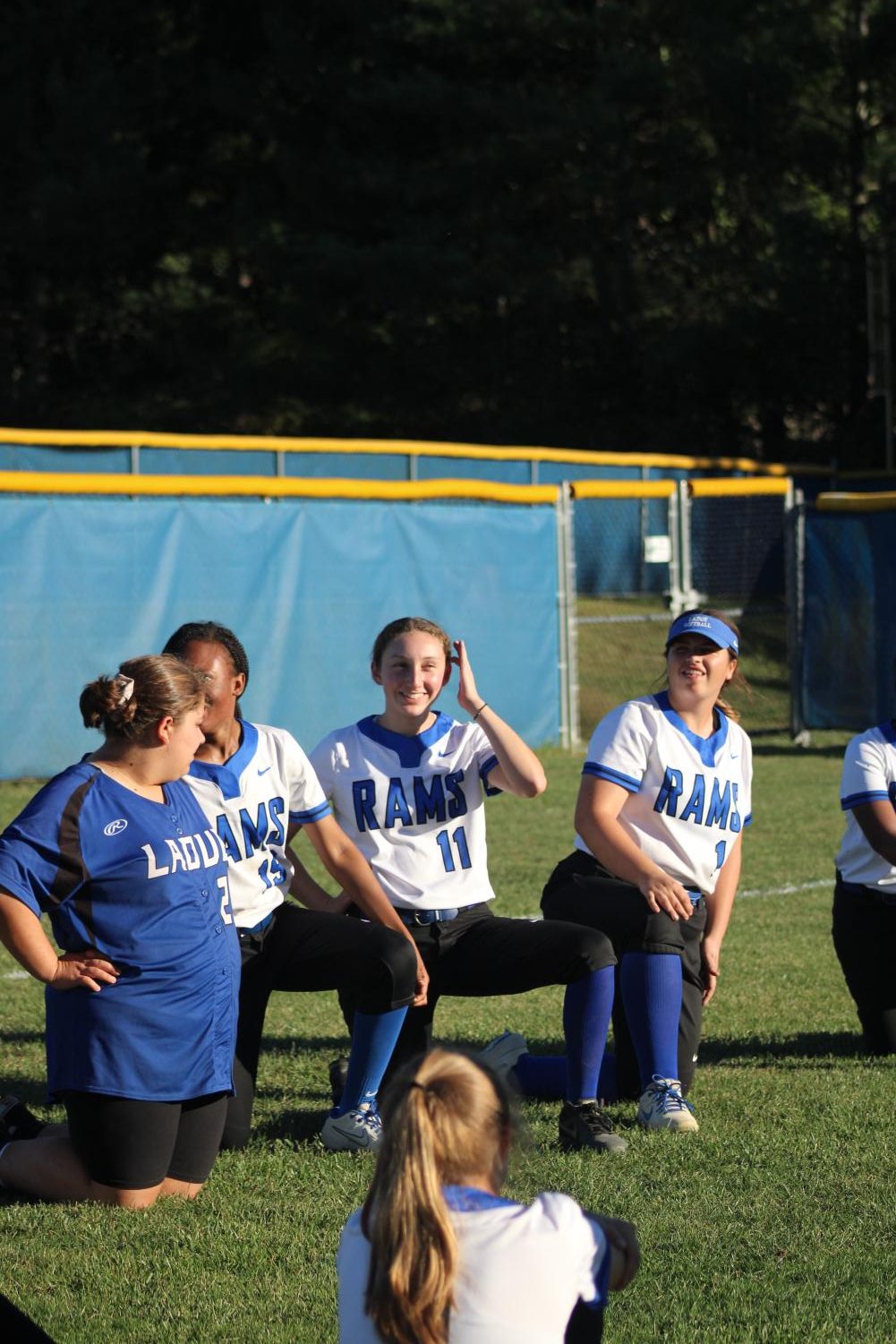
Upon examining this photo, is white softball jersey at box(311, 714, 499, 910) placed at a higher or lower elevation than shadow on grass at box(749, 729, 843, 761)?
higher

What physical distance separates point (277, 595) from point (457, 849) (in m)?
7.94

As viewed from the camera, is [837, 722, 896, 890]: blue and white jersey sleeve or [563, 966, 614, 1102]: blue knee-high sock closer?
[563, 966, 614, 1102]: blue knee-high sock

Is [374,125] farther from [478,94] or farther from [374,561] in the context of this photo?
[374,561]

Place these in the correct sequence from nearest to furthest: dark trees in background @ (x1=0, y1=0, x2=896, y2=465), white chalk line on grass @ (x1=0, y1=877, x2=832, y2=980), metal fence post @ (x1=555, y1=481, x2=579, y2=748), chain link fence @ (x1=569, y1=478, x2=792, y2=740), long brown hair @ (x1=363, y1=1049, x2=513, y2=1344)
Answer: long brown hair @ (x1=363, y1=1049, x2=513, y2=1344) → white chalk line on grass @ (x1=0, y1=877, x2=832, y2=980) → metal fence post @ (x1=555, y1=481, x2=579, y2=748) → chain link fence @ (x1=569, y1=478, x2=792, y2=740) → dark trees in background @ (x1=0, y1=0, x2=896, y2=465)

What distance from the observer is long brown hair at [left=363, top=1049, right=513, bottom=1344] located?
2.29 meters

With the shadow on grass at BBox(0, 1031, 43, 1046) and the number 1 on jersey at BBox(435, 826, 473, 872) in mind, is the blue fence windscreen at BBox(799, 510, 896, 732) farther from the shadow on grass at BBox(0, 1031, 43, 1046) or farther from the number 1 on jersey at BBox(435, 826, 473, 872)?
the number 1 on jersey at BBox(435, 826, 473, 872)

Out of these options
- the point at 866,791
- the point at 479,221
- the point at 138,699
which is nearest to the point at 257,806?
the point at 138,699

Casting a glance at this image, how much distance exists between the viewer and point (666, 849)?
507cm

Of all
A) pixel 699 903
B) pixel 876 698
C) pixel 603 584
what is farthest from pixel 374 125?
pixel 699 903

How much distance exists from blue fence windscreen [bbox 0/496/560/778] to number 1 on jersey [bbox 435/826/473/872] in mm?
7086

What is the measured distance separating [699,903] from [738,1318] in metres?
1.88

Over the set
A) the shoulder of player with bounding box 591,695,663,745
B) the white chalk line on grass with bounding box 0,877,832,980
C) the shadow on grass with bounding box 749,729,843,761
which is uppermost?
the shoulder of player with bounding box 591,695,663,745

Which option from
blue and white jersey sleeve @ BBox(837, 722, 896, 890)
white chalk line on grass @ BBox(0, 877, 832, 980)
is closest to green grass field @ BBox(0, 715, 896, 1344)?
blue and white jersey sleeve @ BBox(837, 722, 896, 890)

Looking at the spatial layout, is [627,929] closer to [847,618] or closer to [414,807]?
[414,807]
